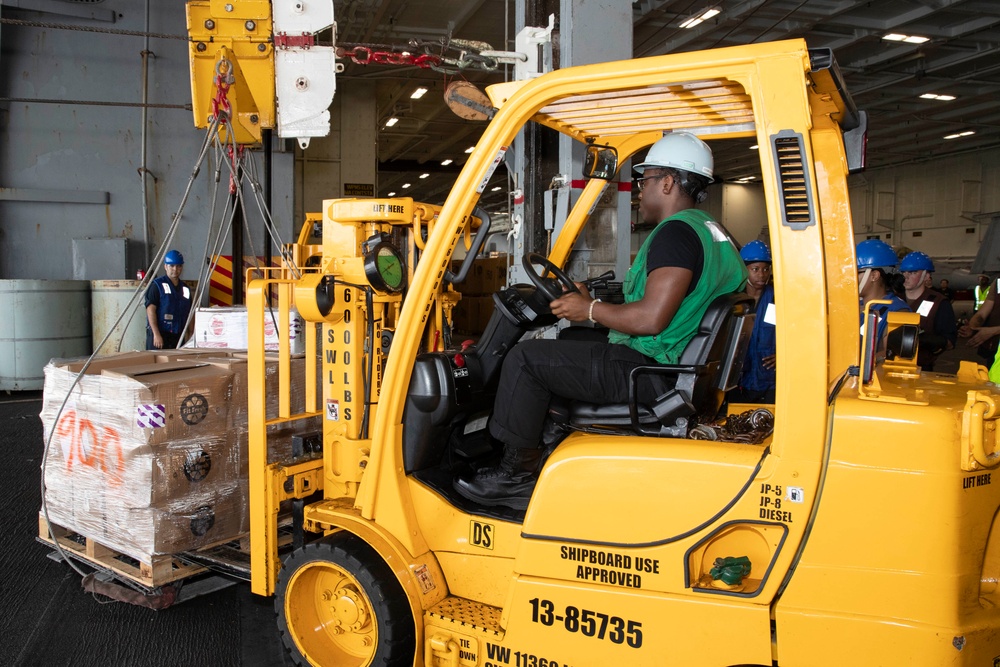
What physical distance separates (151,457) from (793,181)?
3.04m

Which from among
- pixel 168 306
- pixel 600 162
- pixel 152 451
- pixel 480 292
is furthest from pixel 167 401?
pixel 480 292

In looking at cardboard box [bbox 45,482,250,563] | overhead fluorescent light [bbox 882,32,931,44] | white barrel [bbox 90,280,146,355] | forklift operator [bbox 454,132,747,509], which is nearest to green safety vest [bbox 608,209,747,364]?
forklift operator [bbox 454,132,747,509]

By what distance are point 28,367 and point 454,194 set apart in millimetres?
9167

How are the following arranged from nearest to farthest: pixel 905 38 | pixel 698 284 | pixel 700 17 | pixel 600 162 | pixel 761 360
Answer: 1. pixel 698 284
2. pixel 600 162
3. pixel 761 360
4. pixel 700 17
5. pixel 905 38

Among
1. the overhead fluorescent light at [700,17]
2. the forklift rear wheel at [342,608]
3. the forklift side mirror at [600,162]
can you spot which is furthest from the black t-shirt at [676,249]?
the overhead fluorescent light at [700,17]

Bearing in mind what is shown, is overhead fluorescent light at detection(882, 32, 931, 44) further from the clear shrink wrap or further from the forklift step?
the forklift step

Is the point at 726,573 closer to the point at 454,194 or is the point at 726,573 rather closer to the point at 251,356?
the point at 454,194

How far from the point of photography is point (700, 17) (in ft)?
38.9

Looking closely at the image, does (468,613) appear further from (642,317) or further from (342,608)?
(642,317)

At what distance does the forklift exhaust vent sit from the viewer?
214 centimetres

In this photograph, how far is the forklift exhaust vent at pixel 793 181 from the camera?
2141mm

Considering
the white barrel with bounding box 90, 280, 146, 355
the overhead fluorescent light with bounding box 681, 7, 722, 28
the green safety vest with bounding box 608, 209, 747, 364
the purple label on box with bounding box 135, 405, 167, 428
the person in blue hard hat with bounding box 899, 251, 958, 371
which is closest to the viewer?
the green safety vest with bounding box 608, 209, 747, 364

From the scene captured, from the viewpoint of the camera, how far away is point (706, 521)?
2303mm

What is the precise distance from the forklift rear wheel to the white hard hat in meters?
1.85
